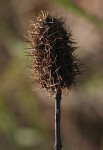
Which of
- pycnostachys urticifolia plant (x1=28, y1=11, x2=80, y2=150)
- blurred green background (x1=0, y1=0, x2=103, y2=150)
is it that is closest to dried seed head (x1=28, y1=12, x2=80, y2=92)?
pycnostachys urticifolia plant (x1=28, y1=11, x2=80, y2=150)

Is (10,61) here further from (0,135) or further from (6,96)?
(0,135)

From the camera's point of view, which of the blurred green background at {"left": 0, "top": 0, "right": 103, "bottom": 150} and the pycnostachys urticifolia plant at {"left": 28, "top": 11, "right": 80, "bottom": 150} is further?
the blurred green background at {"left": 0, "top": 0, "right": 103, "bottom": 150}

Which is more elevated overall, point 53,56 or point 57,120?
point 53,56

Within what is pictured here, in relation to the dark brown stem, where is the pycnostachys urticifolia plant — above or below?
above

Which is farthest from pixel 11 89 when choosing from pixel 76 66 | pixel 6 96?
pixel 76 66

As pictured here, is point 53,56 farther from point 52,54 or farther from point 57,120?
point 57,120

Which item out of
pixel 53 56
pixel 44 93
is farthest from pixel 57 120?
pixel 44 93

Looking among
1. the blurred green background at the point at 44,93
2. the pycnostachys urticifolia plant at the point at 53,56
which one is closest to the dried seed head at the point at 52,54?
the pycnostachys urticifolia plant at the point at 53,56

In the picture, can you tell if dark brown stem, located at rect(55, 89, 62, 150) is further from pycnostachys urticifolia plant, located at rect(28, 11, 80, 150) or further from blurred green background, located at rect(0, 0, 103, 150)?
blurred green background, located at rect(0, 0, 103, 150)
